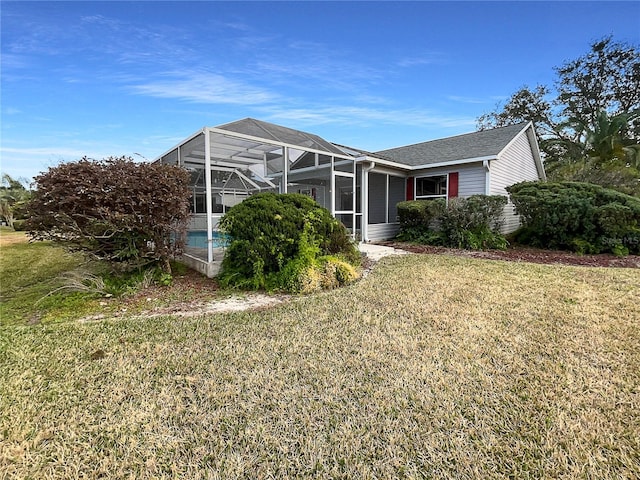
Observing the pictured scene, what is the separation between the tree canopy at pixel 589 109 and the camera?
16750 millimetres

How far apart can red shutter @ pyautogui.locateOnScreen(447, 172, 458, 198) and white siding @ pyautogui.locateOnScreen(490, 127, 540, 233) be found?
1162 mm

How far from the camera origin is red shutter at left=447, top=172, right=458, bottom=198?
1180 cm

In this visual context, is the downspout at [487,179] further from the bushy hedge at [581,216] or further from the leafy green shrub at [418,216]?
the leafy green shrub at [418,216]

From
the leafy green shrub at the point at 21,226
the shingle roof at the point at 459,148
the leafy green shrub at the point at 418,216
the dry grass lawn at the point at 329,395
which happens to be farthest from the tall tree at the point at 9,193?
the shingle roof at the point at 459,148

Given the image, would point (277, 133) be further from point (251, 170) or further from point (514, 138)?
point (514, 138)

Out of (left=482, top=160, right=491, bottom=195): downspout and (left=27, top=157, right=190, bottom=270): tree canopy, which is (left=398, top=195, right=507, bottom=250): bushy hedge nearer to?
(left=482, top=160, right=491, bottom=195): downspout

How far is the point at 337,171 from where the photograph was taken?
9297 mm

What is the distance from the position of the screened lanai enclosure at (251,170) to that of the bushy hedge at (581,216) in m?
5.80

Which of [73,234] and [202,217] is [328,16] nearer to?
[202,217]

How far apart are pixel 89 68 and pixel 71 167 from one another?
5.18 meters

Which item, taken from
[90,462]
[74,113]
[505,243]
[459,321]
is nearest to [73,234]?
[90,462]

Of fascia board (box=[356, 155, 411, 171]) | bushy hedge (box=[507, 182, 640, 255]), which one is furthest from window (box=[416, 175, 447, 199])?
bushy hedge (box=[507, 182, 640, 255])

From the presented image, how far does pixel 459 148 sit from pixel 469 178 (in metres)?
2.05

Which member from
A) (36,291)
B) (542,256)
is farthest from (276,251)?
(542,256)
